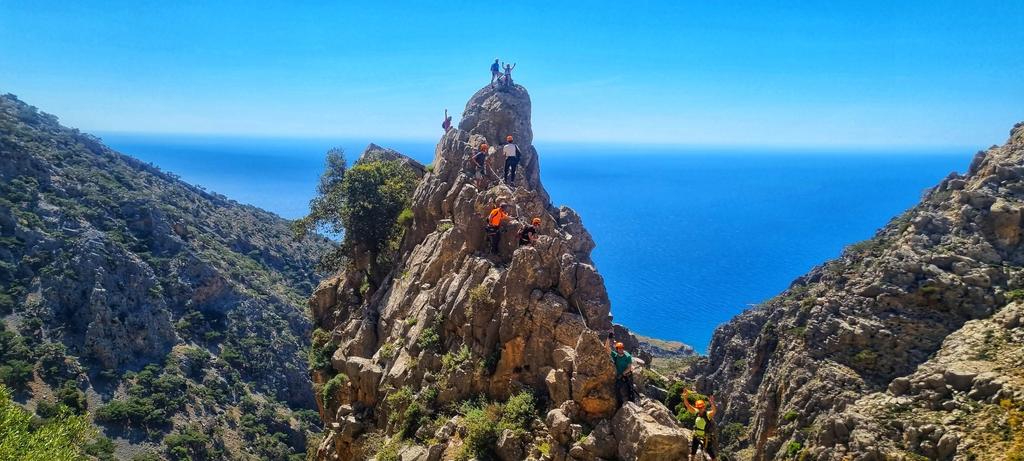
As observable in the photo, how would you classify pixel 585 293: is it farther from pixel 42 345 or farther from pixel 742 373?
pixel 42 345

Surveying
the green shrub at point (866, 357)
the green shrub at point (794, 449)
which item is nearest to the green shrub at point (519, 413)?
the green shrub at point (794, 449)

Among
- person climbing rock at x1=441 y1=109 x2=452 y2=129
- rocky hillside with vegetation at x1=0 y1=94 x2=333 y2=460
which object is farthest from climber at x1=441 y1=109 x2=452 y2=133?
rocky hillside with vegetation at x1=0 y1=94 x2=333 y2=460

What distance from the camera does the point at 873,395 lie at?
3053 centimetres

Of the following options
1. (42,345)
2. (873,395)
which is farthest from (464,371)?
(42,345)

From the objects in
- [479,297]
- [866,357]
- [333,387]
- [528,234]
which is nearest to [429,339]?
[479,297]

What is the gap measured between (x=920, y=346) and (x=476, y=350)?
25.4 metres

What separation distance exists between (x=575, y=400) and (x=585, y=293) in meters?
4.76

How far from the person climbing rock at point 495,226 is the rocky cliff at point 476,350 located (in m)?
0.34

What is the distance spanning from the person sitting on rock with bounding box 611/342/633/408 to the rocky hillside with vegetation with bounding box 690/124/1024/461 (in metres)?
16.7

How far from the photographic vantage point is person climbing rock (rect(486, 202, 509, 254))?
23.6 metres

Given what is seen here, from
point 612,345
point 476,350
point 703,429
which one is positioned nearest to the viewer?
point 703,429

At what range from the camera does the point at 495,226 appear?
23609mm

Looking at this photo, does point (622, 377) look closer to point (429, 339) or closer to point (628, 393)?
point (628, 393)

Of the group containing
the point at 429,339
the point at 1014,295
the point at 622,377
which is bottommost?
the point at 622,377
